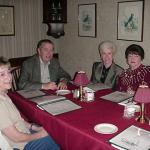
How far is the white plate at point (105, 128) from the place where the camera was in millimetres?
1571

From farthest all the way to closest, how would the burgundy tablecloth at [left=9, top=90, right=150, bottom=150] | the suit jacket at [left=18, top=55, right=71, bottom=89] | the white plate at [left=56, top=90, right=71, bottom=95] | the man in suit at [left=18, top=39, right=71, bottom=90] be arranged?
the man in suit at [left=18, top=39, right=71, bottom=90] → the suit jacket at [left=18, top=55, right=71, bottom=89] → the white plate at [left=56, top=90, right=71, bottom=95] → the burgundy tablecloth at [left=9, top=90, right=150, bottom=150]

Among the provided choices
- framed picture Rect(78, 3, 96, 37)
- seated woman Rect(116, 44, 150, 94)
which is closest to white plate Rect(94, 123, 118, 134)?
seated woman Rect(116, 44, 150, 94)

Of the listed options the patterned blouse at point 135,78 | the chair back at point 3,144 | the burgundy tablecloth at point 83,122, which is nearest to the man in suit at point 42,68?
the patterned blouse at point 135,78

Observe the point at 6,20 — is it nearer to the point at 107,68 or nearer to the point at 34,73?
the point at 34,73

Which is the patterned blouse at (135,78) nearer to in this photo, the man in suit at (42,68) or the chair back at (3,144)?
the man in suit at (42,68)

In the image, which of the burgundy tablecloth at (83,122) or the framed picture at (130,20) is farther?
the framed picture at (130,20)

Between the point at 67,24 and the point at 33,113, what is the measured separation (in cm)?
254

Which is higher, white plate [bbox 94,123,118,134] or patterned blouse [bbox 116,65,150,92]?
patterned blouse [bbox 116,65,150,92]

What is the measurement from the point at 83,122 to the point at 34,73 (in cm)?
150

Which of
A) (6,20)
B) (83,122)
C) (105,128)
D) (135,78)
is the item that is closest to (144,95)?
(105,128)

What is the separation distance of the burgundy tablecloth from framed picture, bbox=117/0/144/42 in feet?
4.58

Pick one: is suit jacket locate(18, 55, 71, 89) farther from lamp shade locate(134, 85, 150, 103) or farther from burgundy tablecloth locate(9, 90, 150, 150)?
lamp shade locate(134, 85, 150, 103)

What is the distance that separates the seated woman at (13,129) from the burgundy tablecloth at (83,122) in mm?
101

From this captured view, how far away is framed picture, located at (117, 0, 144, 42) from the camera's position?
123 inches
